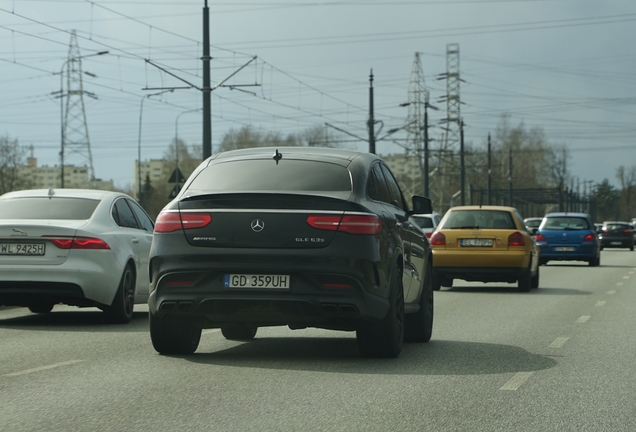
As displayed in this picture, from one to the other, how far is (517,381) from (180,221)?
9.07 feet

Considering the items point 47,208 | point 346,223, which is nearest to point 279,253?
point 346,223

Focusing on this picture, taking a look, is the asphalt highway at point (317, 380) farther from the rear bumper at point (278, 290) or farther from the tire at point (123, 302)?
the rear bumper at point (278, 290)

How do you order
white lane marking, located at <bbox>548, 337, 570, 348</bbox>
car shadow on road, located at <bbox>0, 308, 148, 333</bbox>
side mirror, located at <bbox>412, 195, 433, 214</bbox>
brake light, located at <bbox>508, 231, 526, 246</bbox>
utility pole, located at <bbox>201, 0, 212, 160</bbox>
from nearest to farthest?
white lane marking, located at <bbox>548, 337, 570, 348</bbox>, side mirror, located at <bbox>412, 195, 433, 214</bbox>, car shadow on road, located at <bbox>0, 308, 148, 333</bbox>, brake light, located at <bbox>508, 231, 526, 246</bbox>, utility pole, located at <bbox>201, 0, 212, 160</bbox>

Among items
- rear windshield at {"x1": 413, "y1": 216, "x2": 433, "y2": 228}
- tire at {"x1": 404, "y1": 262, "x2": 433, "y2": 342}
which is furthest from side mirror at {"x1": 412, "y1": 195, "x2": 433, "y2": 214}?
rear windshield at {"x1": 413, "y1": 216, "x2": 433, "y2": 228}

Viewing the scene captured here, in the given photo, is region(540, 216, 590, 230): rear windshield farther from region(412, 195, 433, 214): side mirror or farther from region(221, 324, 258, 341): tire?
region(221, 324, 258, 341): tire

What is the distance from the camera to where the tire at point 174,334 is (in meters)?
9.06

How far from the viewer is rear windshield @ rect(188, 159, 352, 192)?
8.77 metres

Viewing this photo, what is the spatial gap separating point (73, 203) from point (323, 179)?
15.8ft

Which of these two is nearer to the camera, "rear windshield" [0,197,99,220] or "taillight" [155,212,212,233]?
"taillight" [155,212,212,233]

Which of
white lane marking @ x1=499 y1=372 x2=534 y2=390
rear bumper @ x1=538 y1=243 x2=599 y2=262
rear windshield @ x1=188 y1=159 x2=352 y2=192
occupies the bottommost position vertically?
rear bumper @ x1=538 y1=243 x2=599 y2=262

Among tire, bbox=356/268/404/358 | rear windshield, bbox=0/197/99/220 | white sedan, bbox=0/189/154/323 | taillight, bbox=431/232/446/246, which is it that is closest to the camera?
tire, bbox=356/268/404/358

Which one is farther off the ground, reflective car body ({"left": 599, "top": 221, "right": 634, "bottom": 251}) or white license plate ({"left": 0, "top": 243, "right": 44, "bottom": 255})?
white license plate ({"left": 0, "top": 243, "right": 44, "bottom": 255})

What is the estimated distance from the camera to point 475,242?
20312 millimetres

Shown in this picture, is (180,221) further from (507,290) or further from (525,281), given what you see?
(507,290)
